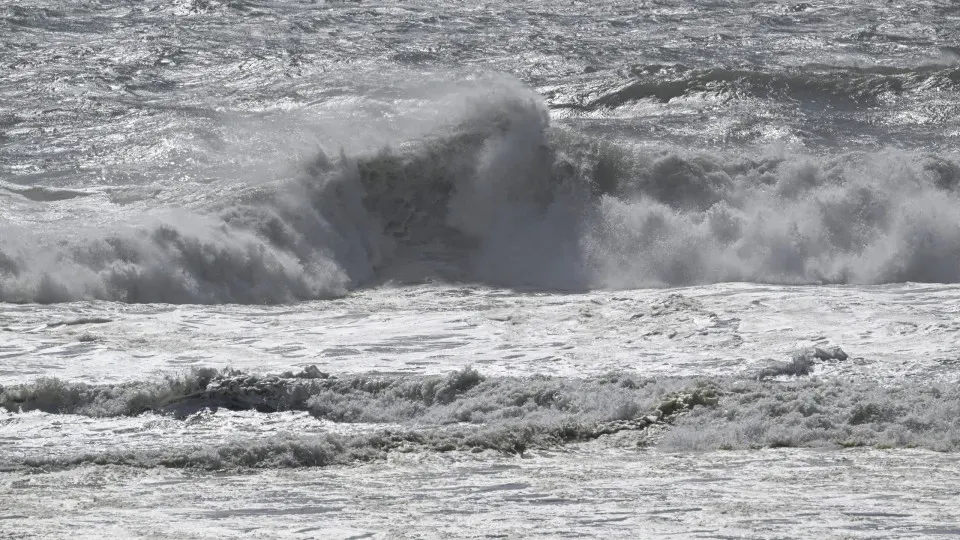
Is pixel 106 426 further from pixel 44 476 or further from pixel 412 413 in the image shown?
pixel 412 413

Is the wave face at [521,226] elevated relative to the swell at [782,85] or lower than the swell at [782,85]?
lower

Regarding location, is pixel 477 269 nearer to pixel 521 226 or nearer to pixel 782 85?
pixel 521 226

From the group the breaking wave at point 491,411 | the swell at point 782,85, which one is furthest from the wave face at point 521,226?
the swell at point 782,85

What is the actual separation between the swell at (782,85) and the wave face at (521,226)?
400 centimetres

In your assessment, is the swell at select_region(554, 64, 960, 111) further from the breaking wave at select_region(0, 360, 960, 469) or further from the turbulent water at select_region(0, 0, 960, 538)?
the breaking wave at select_region(0, 360, 960, 469)

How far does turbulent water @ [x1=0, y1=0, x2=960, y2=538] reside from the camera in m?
6.90

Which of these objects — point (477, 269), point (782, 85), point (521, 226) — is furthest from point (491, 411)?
point (782, 85)

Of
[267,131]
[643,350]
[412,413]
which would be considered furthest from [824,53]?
Answer: [412,413]

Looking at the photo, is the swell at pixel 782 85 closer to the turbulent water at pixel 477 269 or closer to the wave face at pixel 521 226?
the turbulent water at pixel 477 269

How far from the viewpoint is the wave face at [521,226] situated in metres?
12.6

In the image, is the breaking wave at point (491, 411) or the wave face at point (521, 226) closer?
the breaking wave at point (491, 411)

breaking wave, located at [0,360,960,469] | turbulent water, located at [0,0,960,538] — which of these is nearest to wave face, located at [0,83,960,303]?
turbulent water, located at [0,0,960,538]

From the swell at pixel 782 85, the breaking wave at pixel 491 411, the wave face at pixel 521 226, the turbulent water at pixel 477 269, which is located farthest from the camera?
the swell at pixel 782 85

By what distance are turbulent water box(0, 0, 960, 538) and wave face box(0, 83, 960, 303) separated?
0.13 ft
